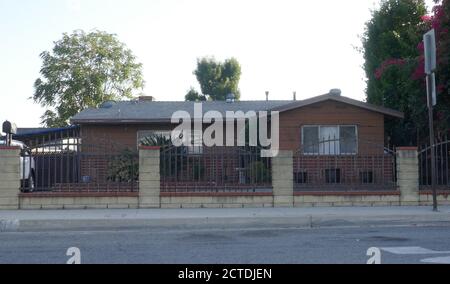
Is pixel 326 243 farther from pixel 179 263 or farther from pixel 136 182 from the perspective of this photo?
pixel 136 182

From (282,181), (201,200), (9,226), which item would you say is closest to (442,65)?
(282,181)

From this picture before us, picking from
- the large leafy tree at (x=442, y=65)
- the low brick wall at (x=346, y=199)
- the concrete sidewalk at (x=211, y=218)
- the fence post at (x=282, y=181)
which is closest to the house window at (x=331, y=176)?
the low brick wall at (x=346, y=199)

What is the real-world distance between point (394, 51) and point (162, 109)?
10388 mm

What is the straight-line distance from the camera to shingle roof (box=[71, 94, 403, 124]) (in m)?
22.4

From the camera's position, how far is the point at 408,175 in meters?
15.1

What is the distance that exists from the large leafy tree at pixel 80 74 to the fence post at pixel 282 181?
91.2 ft

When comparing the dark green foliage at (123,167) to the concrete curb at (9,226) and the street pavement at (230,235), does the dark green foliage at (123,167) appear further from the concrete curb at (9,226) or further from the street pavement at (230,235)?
the concrete curb at (9,226)

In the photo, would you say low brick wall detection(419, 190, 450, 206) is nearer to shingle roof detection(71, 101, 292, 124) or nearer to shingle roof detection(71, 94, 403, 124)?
shingle roof detection(71, 94, 403, 124)

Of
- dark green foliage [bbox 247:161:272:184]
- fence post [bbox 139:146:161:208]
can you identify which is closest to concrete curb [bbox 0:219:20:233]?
fence post [bbox 139:146:161:208]

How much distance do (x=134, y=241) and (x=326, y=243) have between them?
337cm

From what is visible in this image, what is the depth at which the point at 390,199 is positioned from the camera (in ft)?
49.6

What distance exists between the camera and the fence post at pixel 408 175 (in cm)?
1514

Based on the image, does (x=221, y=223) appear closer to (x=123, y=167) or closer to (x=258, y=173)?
(x=258, y=173)
